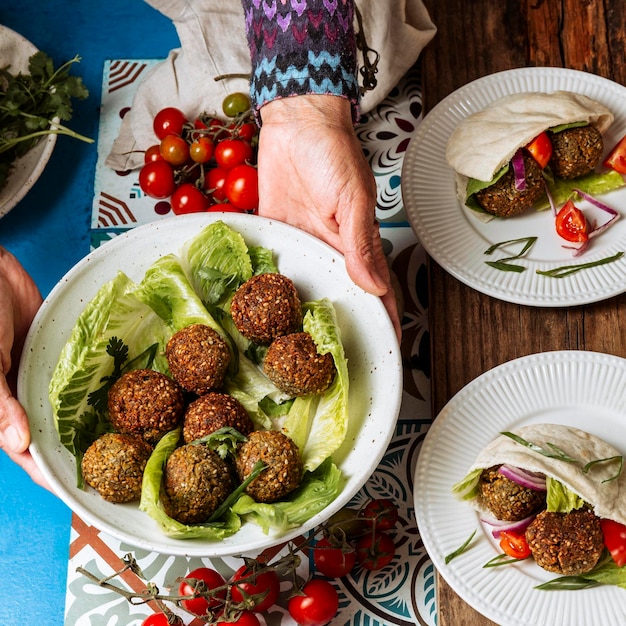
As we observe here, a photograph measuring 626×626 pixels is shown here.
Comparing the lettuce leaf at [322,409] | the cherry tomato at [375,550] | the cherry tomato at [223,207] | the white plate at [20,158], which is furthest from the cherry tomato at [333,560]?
the white plate at [20,158]

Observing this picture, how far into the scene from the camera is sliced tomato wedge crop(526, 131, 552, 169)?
2332 mm

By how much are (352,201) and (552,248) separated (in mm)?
612

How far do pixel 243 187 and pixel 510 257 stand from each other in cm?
85

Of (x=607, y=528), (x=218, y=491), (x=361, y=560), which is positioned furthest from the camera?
(x=361, y=560)

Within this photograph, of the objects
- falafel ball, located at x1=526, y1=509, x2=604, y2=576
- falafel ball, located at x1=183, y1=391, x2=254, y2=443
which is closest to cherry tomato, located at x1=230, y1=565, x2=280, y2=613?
falafel ball, located at x1=183, y1=391, x2=254, y2=443

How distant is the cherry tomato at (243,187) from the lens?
2.61 m

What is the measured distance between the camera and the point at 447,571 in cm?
204

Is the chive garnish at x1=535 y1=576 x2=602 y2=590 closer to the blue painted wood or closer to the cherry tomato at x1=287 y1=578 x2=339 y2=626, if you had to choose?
the cherry tomato at x1=287 y1=578 x2=339 y2=626

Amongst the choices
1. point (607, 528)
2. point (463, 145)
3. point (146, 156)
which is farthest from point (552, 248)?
point (146, 156)

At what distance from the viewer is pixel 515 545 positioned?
79.7 inches

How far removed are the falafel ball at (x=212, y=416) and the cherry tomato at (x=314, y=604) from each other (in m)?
0.50

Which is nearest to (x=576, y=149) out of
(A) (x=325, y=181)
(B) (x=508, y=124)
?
(B) (x=508, y=124)

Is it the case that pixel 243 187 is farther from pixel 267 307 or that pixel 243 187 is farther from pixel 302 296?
pixel 267 307

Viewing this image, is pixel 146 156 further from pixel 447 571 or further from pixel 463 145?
pixel 447 571
